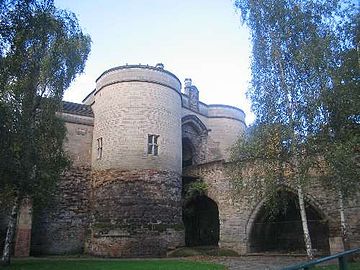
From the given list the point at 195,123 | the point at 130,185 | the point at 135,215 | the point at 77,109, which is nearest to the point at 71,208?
the point at 130,185

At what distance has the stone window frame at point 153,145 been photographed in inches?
744

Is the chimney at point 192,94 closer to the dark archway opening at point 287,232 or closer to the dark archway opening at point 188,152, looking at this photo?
the dark archway opening at point 188,152

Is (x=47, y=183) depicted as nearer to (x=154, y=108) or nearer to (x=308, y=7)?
(x=154, y=108)

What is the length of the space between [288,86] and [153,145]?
28.2ft

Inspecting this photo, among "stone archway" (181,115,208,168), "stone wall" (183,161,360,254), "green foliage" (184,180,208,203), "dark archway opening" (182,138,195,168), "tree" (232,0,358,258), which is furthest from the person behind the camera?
"dark archway opening" (182,138,195,168)

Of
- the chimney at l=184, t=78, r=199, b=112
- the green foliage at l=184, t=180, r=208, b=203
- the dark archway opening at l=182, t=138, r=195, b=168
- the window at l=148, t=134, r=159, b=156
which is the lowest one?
the green foliage at l=184, t=180, r=208, b=203

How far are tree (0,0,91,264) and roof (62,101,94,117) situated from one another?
5.32 metres

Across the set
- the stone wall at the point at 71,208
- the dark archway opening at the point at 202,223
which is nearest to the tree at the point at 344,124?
the dark archway opening at the point at 202,223

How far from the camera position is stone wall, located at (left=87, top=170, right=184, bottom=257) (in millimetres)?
17219

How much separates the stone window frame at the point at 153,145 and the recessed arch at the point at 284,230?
5.79 m

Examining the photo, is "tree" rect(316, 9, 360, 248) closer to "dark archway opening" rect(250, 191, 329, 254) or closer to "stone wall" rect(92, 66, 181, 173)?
"dark archway opening" rect(250, 191, 329, 254)

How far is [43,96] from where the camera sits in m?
14.8

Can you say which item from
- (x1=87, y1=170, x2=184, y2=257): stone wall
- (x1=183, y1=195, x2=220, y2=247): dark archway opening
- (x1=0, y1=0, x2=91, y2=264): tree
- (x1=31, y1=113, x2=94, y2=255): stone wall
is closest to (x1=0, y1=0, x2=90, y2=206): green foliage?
(x1=0, y1=0, x2=91, y2=264): tree

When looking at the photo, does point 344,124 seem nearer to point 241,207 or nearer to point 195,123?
point 241,207
